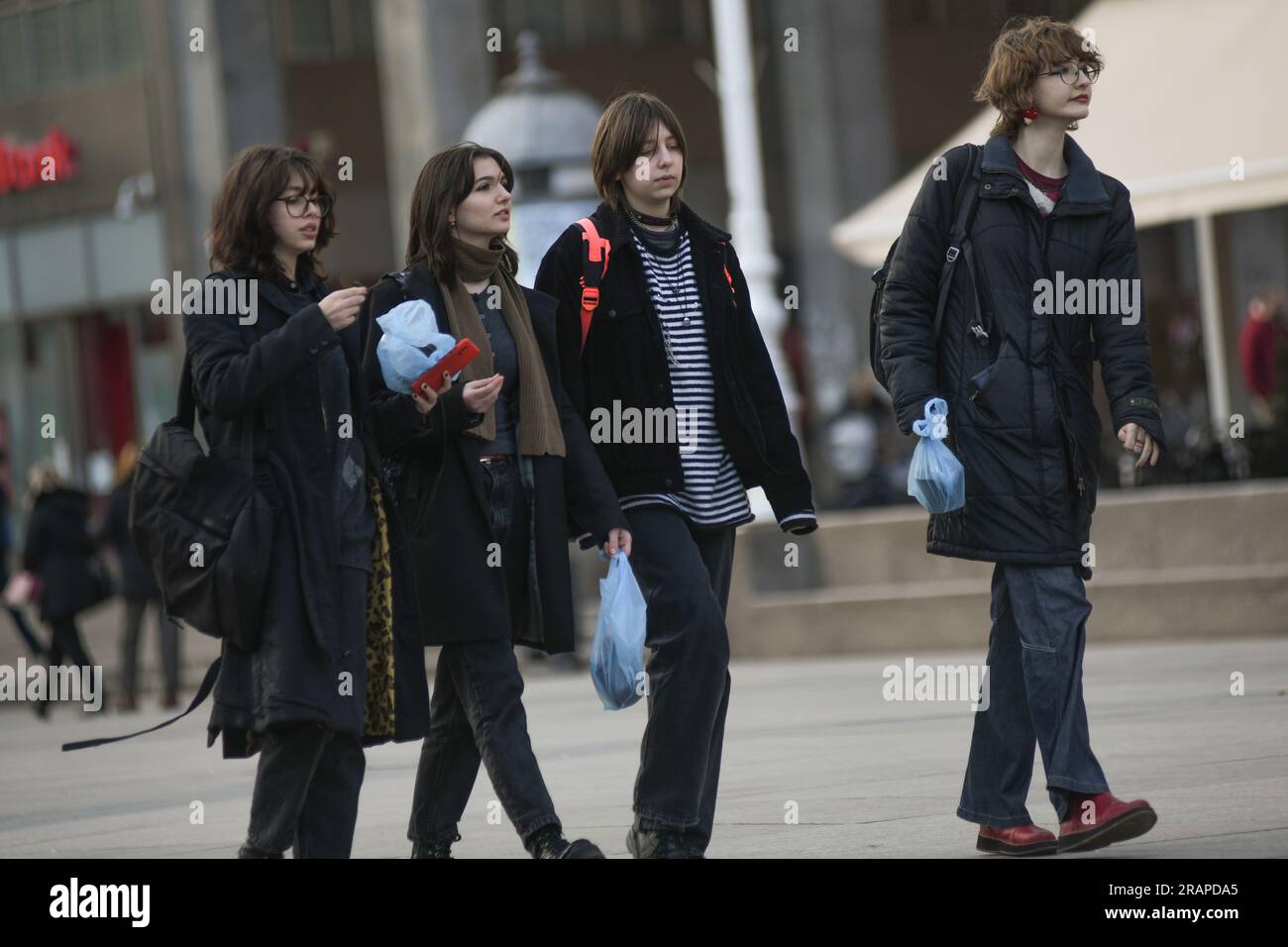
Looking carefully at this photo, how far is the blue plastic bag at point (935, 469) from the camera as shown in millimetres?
5910

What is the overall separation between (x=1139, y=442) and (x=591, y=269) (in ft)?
5.07

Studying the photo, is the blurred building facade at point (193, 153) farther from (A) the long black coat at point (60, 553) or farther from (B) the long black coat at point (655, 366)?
(B) the long black coat at point (655, 366)

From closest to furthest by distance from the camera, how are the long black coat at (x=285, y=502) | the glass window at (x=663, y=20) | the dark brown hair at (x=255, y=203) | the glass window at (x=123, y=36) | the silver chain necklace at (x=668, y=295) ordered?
the long black coat at (x=285, y=502) → the dark brown hair at (x=255, y=203) → the silver chain necklace at (x=668, y=295) → the glass window at (x=123, y=36) → the glass window at (x=663, y=20)

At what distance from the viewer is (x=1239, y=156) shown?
1258 centimetres

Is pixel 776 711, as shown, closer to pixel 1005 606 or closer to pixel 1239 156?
pixel 1239 156

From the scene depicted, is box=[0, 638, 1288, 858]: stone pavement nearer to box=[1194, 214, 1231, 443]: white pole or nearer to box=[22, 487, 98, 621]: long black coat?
box=[1194, 214, 1231, 443]: white pole

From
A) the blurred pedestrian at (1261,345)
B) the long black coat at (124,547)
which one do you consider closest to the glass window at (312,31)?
the long black coat at (124,547)

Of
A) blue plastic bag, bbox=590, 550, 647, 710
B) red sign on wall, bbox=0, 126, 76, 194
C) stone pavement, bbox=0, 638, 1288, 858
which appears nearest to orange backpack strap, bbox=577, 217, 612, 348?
blue plastic bag, bbox=590, 550, 647, 710

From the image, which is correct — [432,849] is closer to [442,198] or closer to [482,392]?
[482,392]

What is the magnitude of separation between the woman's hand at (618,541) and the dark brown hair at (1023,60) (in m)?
1.54

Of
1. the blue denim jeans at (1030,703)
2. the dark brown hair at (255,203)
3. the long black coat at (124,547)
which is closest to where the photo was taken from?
the dark brown hair at (255,203)

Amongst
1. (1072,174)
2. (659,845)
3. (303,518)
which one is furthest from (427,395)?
(1072,174)

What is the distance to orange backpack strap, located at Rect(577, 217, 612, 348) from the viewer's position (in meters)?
6.17

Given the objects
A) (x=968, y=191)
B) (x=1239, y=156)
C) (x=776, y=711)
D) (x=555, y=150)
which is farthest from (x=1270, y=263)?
(x=968, y=191)
